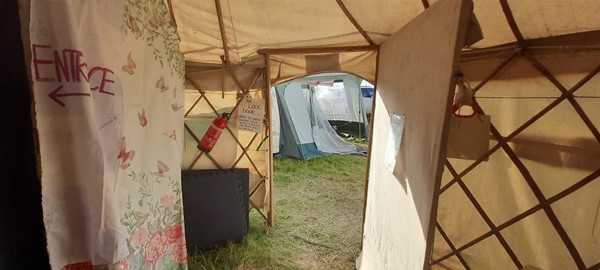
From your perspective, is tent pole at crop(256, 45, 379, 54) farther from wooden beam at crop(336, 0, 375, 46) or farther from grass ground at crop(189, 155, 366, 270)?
grass ground at crop(189, 155, 366, 270)

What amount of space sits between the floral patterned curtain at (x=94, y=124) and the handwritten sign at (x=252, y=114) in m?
1.29

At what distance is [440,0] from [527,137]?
869mm

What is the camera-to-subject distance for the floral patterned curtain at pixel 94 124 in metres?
0.41

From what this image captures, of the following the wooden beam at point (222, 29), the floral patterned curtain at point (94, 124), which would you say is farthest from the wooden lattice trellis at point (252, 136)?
the floral patterned curtain at point (94, 124)

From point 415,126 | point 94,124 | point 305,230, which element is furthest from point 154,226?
point 305,230

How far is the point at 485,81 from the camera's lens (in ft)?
4.66

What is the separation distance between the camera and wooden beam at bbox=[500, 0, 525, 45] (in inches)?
40.5

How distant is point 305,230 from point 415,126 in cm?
156

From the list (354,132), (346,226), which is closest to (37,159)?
(346,226)

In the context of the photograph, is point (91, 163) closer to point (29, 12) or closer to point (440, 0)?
point (29, 12)

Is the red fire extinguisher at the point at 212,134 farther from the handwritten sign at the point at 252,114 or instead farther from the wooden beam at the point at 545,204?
the wooden beam at the point at 545,204

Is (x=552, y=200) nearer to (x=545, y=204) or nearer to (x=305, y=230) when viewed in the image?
(x=545, y=204)

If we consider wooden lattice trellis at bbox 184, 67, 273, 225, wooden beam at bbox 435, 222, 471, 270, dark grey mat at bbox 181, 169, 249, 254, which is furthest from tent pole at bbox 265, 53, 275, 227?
wooden beam at bbox 435, 222, 471, 270

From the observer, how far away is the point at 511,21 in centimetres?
110
